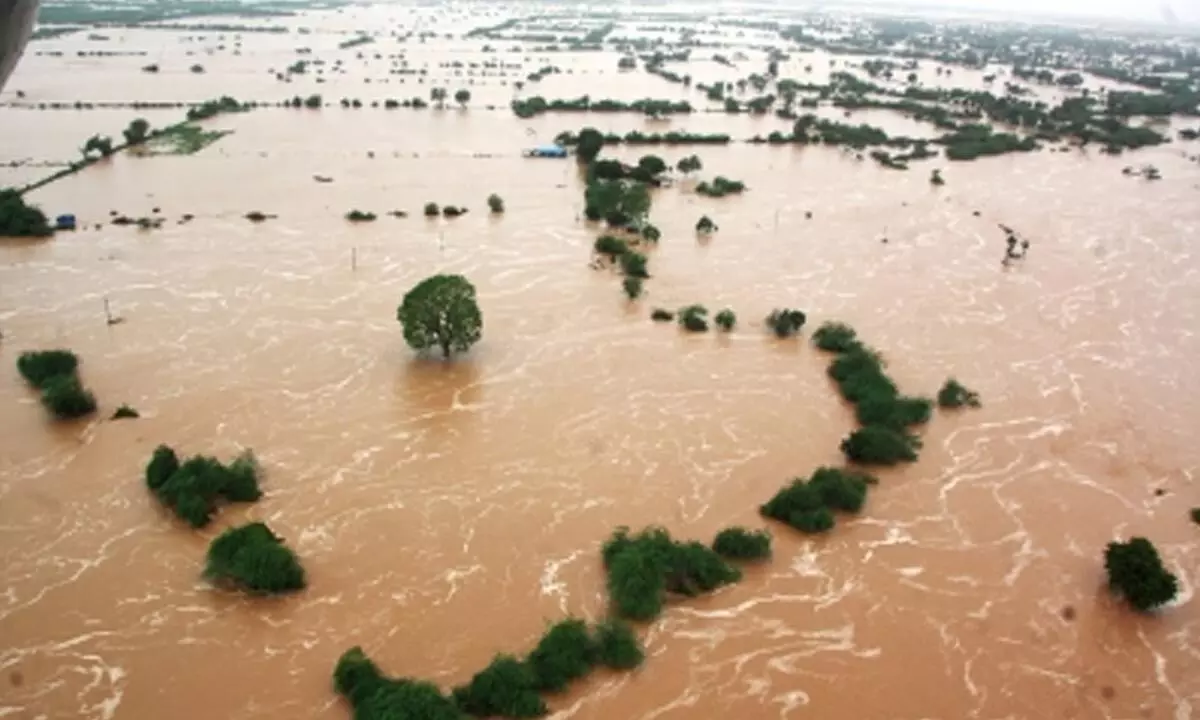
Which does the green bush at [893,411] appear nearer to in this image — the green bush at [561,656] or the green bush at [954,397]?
the green bush at [954,397]

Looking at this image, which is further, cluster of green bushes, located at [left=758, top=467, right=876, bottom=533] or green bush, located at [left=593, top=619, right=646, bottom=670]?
cluster of green bushes, located at [left=758, top=467, right=876, bottom=533]

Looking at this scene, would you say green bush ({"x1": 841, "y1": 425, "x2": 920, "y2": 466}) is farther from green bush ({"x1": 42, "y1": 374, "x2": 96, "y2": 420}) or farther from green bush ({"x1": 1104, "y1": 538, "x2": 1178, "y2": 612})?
green bush ({"x1": 42, "y1": 374, "x2": 96, "y2": 420})

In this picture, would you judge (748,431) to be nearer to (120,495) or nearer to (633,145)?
(120,495)

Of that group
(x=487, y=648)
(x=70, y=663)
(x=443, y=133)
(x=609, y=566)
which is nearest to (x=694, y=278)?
(x=609, y=566)

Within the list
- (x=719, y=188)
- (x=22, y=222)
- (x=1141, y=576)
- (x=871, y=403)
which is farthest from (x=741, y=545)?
(x=22, y=222)

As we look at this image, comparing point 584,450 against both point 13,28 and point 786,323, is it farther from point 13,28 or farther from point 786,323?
point 13,28

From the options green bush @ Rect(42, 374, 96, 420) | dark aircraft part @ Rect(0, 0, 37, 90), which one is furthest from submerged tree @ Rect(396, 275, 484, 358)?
dark aircraft part @ Rect(0, 0, 37, 90)
